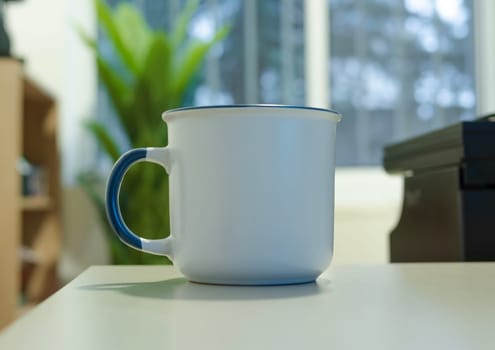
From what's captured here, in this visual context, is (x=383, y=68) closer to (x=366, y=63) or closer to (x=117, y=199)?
(x=366, y=63)

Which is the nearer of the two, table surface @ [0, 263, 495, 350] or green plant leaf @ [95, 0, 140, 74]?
table surface @ [0, 263, 495, 350]

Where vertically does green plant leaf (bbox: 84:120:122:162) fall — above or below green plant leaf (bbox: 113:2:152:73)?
below

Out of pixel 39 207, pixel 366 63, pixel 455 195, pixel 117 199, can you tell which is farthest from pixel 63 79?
pixel 117 199

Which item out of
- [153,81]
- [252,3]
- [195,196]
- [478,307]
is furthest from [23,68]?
[478,307]

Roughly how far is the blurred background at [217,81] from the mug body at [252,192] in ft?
5.53

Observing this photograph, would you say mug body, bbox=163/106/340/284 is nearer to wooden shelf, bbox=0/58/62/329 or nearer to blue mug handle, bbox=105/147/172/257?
blue mug handle, bbox=105/147/172/257

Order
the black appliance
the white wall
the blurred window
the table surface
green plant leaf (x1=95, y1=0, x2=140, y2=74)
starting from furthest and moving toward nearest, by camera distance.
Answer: the blurred window
the white wall
green plant leaf (x1=95, y1=0, x2=140, y2=74)
the black appliance
the table surface

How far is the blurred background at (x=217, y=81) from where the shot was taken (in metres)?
2.23

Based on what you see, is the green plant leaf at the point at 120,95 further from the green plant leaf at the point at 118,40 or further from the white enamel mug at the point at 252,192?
the white enamel mug at the point at 252,192

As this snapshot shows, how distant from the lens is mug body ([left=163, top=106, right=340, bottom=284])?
0.45 meters

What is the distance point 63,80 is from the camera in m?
2.43

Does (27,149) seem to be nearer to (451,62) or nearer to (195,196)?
(451,62)

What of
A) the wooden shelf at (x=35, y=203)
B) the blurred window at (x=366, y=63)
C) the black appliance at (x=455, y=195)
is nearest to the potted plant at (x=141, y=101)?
the wooden shelf at (x=35, y=203)

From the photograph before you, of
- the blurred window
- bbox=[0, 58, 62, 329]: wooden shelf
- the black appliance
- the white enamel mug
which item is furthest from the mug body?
the blurred window
